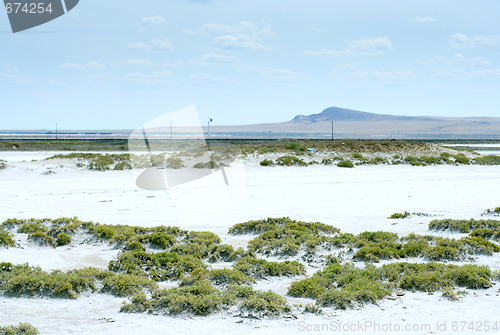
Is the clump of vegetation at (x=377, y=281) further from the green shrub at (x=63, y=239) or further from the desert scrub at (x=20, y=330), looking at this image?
the green shrub at (x=63, y=239)

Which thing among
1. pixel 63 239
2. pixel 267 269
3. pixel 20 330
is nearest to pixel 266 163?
pixel 63 239

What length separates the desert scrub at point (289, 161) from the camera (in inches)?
1456

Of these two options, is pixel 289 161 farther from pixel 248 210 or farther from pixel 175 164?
pixel 248 210

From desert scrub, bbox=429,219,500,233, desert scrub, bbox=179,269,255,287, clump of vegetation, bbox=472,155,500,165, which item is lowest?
clump of vegetation, bbox=472,155,500,165

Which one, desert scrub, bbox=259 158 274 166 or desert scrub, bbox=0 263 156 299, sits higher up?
desert scrub, bbox=0 263 156 299

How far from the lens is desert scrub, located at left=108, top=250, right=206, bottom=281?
9562 mm

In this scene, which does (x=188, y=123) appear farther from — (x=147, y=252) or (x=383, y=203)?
(x=383, y=203)

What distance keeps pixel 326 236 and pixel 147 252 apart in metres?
4.32

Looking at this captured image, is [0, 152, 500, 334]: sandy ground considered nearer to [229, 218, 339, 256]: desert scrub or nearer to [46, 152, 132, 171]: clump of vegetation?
[229, 218, 339, 256]: desert scrub

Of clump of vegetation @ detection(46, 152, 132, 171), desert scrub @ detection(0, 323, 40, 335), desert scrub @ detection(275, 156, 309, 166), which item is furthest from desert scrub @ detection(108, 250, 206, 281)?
desert scrub @ detection(275, 156, 309, 166)

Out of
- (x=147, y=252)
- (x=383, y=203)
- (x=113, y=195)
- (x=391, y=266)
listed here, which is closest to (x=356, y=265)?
(x=391, y=266)

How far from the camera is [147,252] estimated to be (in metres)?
11.1

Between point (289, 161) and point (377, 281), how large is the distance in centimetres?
2874

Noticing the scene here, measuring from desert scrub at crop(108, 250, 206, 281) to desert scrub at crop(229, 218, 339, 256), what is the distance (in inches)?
66.8
